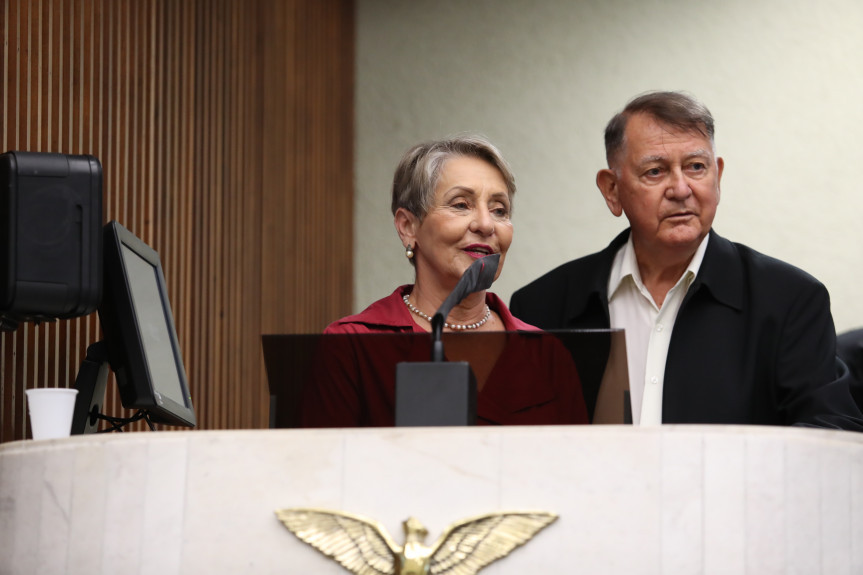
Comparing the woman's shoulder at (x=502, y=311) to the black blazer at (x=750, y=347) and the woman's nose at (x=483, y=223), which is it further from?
the black blazer at (x=750, y=347)

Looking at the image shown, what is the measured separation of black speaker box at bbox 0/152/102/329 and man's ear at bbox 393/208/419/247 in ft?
2.70

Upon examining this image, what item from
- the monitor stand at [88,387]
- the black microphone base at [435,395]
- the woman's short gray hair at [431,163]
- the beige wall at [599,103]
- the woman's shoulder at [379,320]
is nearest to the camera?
the black microphone base at [435,395]

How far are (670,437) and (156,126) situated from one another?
2.75 metres

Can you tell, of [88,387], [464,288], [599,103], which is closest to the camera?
[464,288]

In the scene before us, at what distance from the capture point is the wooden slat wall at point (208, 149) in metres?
3.12

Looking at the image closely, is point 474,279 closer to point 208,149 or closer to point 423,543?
point 423,543

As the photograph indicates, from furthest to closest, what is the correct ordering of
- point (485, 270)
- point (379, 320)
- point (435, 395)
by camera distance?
point (379, 320) < point (485, 270) < point (435, 395)

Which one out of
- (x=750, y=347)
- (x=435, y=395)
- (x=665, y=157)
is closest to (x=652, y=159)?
(x=665, y=157)

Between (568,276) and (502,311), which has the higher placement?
(568,276)

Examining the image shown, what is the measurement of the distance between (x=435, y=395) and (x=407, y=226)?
1279 millimetres

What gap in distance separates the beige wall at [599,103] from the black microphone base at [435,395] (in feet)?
13.7

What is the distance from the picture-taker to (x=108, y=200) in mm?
3484

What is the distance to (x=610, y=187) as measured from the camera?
3.39 m

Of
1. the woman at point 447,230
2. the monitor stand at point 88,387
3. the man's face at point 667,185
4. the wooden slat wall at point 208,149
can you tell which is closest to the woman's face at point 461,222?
the woman at point 447,230
